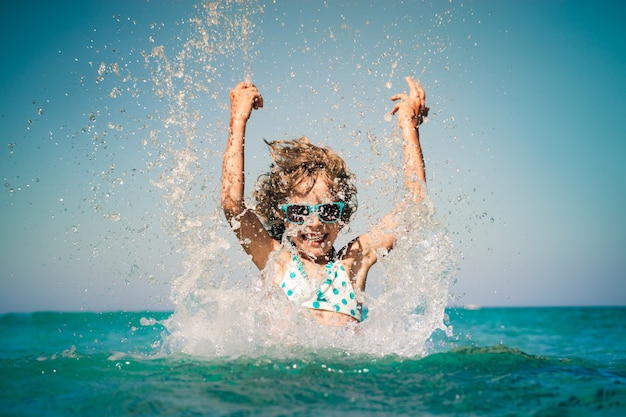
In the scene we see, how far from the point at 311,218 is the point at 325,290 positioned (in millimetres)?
572

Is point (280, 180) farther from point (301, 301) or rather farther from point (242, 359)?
point (242, 359)

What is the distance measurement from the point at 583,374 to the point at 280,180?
2.64 meters

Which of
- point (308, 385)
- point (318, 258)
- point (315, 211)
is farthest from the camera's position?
point (318, 258)

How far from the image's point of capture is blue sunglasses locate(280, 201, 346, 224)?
4.12 meters

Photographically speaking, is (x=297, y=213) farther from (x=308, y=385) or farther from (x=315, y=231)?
(x=308, y=385)

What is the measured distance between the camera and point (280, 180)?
456 cm

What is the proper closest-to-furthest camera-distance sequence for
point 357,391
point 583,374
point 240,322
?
point 357,391, point 583,374, point 240,322

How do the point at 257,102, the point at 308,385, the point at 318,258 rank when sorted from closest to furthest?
1. the point at 308,385
2. the point at 257,102
3. the point at 318,258

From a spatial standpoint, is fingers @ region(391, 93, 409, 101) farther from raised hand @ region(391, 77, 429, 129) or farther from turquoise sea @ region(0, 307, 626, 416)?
turquoise sea @ region(0, 307, 626, 416)

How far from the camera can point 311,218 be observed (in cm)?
413

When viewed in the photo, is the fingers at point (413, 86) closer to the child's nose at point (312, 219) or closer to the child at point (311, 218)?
the child at point (311, 218)

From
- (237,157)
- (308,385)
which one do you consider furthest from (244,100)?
(308,385)

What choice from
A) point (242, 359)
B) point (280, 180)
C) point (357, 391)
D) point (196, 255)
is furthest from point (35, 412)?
point (280, 180)

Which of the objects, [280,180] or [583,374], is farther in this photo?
[280,180]
